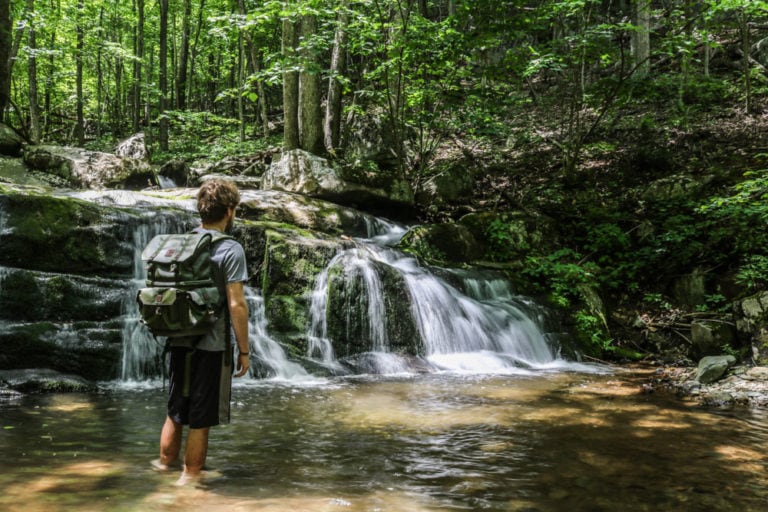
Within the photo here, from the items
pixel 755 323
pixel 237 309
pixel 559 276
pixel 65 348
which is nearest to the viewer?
pixel 237 309

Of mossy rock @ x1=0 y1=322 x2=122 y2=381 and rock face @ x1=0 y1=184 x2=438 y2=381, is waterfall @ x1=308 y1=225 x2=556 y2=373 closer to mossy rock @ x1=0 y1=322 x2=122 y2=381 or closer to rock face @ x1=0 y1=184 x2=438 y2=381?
rock face @ x1=0 y1=184 x2=438 y2=381

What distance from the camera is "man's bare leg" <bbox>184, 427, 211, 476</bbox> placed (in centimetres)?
321

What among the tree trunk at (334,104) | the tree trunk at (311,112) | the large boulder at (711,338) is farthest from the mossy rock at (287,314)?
the tree trunk at (334,104)

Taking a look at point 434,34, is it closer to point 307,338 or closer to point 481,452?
point 307,338

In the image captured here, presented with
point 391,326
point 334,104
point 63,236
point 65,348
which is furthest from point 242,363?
point 334,104

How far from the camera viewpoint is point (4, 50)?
13.3 m

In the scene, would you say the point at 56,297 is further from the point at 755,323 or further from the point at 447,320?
the point at 755,323

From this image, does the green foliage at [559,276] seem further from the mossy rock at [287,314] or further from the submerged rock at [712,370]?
the mossy rock at [287,314]

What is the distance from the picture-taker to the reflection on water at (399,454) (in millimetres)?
3090

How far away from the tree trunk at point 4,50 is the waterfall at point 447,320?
34.5ft

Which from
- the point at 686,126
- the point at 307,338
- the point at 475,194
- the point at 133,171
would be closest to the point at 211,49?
→ the point at 133,171

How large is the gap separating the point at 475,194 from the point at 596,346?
6.46m

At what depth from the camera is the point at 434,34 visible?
11172 millimetres

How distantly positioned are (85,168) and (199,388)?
11226mm
